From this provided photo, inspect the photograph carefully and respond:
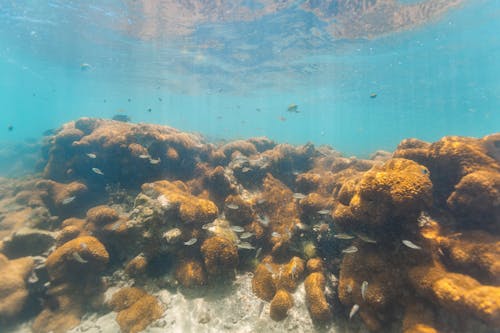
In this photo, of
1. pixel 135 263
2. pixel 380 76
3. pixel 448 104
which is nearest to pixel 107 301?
pixel 135 263

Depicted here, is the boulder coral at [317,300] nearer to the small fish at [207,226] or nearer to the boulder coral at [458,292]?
the boulder coral at [458,292]

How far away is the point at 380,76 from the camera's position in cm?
3591

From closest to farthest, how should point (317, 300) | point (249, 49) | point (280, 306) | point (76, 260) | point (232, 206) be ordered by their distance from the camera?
point (317, 300) → point (280, 306) → point (76, 260) → point (232, 206) → point (249, 49)

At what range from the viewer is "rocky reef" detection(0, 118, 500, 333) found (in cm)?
417

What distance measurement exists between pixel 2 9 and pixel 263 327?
3185 cm

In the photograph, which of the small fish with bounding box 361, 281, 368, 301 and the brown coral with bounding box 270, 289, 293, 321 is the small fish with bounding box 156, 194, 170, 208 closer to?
the brown coral with bounding box 270, 289, 293, 321

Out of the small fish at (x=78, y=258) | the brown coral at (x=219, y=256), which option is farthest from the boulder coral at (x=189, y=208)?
the small fish at (x=78, y=258)

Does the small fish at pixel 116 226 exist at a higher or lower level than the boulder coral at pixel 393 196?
lower

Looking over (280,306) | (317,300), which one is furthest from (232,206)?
(317,300)

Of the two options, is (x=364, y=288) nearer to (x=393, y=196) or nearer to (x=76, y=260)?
(x=393, y=196)

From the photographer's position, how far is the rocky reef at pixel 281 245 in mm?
4172

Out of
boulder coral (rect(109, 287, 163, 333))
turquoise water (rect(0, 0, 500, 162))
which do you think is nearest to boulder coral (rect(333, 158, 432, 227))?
boulder coral (rect(109, 287, 163, 333))

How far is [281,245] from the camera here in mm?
6652

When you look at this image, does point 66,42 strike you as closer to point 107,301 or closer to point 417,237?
point 107,301
